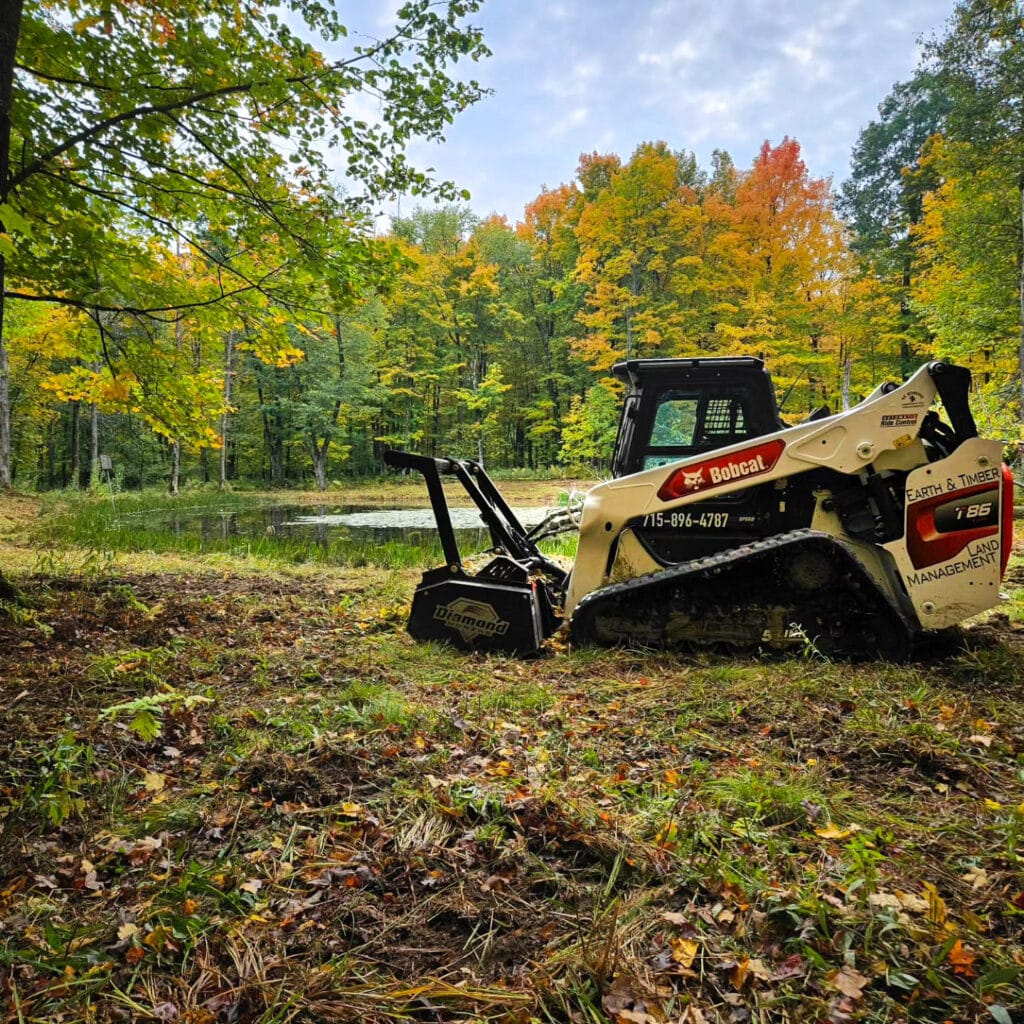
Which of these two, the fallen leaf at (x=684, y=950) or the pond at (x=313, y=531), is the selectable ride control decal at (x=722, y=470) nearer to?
the fallen leaf at (x=684, y=950)

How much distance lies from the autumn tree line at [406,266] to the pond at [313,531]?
2972 millimetres

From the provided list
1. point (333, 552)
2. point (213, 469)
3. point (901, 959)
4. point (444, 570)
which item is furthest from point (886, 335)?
point (213, 469)

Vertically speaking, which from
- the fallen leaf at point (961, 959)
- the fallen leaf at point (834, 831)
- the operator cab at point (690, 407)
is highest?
the operator cab at point (690, 407)

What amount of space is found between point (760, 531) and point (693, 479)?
801mm

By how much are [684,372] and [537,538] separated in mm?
2329

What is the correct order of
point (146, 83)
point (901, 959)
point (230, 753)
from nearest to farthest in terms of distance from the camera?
point (901, 959), point (230, 753), point (146, 83)

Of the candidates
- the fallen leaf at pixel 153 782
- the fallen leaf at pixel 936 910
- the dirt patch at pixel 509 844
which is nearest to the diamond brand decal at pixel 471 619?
the dirt patch at pixel 509 844

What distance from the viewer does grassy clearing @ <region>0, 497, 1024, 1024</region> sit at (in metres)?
1.55

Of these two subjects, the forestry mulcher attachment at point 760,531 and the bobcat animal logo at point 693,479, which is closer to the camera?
the forestry mulcher attachment at point 760,531

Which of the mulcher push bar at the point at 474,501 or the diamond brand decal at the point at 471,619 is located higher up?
the mulcher push bar at the point at 474,501

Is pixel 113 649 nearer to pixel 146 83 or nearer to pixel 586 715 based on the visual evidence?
pixel 586 715

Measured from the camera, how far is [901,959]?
1.58 m

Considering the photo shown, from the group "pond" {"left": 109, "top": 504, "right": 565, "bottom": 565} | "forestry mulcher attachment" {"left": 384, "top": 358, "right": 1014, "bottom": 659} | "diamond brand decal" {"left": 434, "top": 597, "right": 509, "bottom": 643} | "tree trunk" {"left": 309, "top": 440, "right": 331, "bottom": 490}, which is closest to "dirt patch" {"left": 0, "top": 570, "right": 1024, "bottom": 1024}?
"forestry mulcher attachment" {"left": 384, "top": 358, "right": 1014, "bottom": 659}

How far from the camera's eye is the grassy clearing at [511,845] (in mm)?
1547
